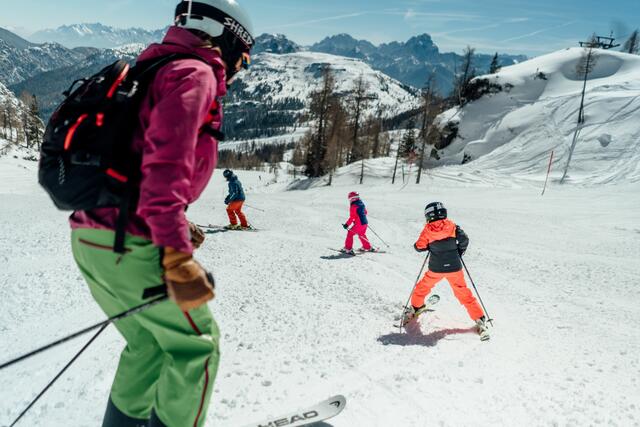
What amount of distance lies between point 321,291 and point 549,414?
395cm

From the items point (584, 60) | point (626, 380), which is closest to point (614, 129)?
point (584, 60)

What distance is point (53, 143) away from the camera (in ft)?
5.93

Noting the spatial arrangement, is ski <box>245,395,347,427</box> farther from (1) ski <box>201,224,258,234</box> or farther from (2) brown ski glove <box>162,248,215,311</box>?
(1) ski <box>201,224,258,234</box>

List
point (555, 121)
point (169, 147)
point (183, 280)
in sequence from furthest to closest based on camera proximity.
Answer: point (555, 121), point (183, 280), point (169, 147)

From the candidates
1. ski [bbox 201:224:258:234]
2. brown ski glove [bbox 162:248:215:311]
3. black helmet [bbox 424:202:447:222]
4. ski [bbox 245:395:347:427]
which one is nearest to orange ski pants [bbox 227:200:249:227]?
ski [bbox 201:224:258:234]

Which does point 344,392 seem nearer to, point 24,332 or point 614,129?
point 24,332

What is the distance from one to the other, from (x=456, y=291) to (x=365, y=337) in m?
1.62

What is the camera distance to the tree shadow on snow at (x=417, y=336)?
4992 millimetres

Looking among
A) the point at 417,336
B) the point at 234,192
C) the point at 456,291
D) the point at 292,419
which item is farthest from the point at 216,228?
the point at 292,419

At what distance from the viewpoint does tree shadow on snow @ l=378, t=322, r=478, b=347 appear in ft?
16.4

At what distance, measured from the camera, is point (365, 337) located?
5004 millimetres

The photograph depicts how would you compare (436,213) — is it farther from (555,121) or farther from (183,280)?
(555,121)

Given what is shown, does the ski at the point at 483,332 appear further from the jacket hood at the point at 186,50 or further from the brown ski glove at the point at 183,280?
the jacket hood at the point at 186,50

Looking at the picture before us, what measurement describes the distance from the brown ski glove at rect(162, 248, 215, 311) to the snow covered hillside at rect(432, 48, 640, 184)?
35.5 m
